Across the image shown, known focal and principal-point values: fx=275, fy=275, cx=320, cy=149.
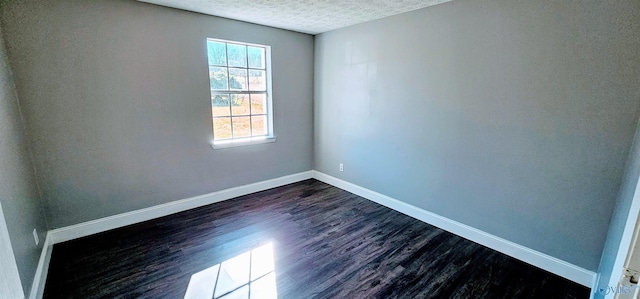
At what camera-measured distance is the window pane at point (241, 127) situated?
3.60 m

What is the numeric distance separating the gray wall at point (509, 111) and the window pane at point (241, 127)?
5.04 feet

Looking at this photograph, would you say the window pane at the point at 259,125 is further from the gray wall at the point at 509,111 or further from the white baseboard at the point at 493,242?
the white baseboard at the point at 493,242

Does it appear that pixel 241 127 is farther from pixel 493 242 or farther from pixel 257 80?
pixel 493 242

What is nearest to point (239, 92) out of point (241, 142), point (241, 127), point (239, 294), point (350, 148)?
point (241, 127)

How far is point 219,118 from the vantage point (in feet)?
11.2

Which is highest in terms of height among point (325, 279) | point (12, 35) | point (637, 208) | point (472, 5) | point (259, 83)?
point (472, 5)

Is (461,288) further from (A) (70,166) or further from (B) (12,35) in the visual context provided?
(B) (12,35)

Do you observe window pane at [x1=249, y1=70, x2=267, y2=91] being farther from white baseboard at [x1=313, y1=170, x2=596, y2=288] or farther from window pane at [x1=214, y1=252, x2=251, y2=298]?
window pane at [x1=214, y1=252, x2=251, y2=298]

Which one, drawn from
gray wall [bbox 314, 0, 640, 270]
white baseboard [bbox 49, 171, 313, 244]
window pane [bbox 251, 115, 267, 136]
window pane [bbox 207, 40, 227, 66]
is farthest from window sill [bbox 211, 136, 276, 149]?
gray wall [bbox 314, 0, 640, 270]

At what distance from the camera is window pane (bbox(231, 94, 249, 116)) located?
353cm

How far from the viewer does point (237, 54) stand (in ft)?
11.4

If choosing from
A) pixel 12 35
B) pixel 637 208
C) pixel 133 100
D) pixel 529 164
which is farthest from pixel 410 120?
pixel 12 35

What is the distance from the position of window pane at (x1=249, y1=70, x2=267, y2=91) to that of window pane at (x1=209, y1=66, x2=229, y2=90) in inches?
13.8

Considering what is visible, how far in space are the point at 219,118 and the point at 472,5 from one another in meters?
2.92
